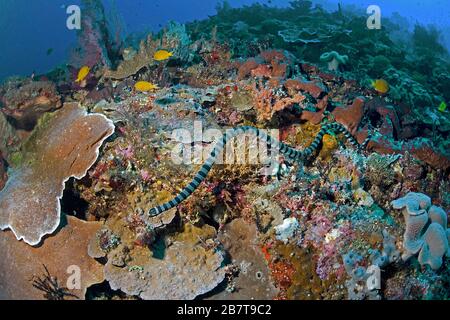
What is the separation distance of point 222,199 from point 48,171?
244 centimetres

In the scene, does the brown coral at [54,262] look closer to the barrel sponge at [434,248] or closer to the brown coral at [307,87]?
the barrel sponge at [434,248]

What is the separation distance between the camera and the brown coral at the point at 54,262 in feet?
13.2

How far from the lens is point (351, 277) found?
3.46m

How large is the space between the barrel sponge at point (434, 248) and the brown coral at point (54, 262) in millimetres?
3673

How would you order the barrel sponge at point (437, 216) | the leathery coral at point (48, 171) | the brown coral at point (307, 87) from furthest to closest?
the brown coral at point (307, 87)
the leathery coral at point (48, 171)
the barrel sponge at point (437, 216)

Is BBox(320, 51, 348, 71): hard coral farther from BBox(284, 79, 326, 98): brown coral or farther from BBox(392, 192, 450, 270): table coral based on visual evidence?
BBox(392, 192, 450, 270): table coral

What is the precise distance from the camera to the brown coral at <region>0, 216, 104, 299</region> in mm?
4027

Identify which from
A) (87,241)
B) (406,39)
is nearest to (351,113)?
(87,241)

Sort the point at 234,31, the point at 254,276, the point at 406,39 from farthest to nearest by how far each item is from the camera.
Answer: the point at 406,39 < the point at 234,31 < the point at 254,276

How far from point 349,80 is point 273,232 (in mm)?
4883

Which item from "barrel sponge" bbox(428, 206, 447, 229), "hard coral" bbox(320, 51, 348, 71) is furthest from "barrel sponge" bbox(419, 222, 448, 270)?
"hard coral" bbox(320, 51, 348, 71)

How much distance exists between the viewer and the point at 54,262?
4.16 meters

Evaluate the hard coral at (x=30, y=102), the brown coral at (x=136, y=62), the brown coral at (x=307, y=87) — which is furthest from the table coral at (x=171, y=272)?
the brown coral at (x=136, y=62)
